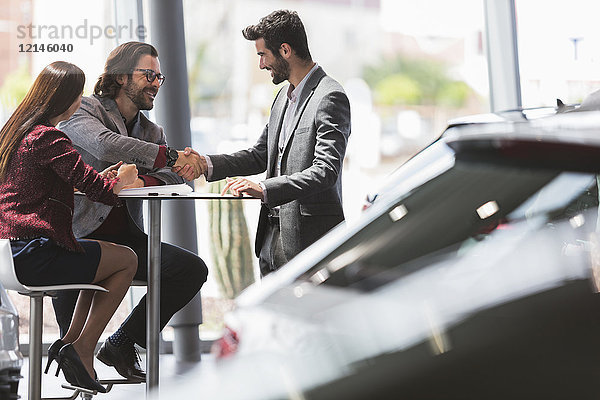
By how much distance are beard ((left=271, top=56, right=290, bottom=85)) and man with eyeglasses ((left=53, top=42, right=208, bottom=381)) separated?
1.80ft

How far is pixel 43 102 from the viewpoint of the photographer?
348cm

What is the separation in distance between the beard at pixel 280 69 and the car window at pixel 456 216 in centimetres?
232

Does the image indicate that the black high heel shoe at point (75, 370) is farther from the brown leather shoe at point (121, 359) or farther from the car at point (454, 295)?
the car at point (454, 295)

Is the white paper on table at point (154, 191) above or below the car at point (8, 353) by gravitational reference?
above

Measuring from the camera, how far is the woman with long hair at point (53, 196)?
132 inches

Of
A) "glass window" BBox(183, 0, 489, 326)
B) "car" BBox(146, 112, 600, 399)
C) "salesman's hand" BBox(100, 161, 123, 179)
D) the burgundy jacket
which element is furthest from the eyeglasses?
"car" BBox(146, 112, 600, 399)

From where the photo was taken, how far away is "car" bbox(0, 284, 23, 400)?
2.08 metres

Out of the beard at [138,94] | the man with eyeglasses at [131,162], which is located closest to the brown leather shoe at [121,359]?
the man with eyeglasses at [131,162]

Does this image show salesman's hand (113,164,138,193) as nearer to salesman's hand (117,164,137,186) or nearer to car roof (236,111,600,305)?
salesman's hand (117,164,137,186)

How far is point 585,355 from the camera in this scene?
1.25 metres

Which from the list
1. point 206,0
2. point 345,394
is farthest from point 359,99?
point 345,394

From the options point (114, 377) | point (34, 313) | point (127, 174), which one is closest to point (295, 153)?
point (127, 174)

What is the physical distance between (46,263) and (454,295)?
2366 millimetres

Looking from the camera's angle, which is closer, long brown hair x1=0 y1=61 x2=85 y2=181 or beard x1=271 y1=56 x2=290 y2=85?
long brown hair x1=0 y1=61 x2=85 y2=181
